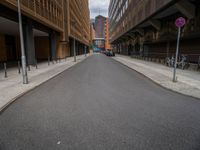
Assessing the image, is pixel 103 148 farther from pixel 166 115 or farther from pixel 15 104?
pixel 15 104

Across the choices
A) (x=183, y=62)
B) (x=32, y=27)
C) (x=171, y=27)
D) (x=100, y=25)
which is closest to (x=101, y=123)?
(x=183, y=62)

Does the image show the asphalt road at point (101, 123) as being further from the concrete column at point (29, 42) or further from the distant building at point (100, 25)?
the distant building at point (100, 25)

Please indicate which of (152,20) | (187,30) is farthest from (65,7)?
(187,30)

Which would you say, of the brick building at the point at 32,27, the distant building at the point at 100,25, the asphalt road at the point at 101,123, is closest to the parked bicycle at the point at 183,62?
the asphalt road at the point at 101,123

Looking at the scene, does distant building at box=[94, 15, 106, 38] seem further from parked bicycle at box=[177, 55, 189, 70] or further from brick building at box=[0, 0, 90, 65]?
parked bicycle at box=[177, 55, 189, 70]

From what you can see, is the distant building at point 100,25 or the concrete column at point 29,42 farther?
the distant building at point 100,25

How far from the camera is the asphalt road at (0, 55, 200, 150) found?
10.2ft

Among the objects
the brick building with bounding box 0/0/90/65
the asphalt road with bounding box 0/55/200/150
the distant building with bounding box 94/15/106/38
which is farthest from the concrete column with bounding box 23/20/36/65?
the distant building with bounding box 94/15/106/38

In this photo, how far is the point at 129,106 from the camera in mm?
5227

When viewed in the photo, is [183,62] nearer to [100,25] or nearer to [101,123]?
[101,123]

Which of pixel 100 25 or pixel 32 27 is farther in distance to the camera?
pixel 100 25

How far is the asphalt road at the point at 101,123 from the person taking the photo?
311 centimetres

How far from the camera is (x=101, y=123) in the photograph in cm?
400

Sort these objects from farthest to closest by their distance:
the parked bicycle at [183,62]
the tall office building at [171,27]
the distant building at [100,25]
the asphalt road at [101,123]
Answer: the distant building at [100,25] → the parked bicycle at [183,62] → the tall office building at [171,27] → the asphalt road at [101,123]
